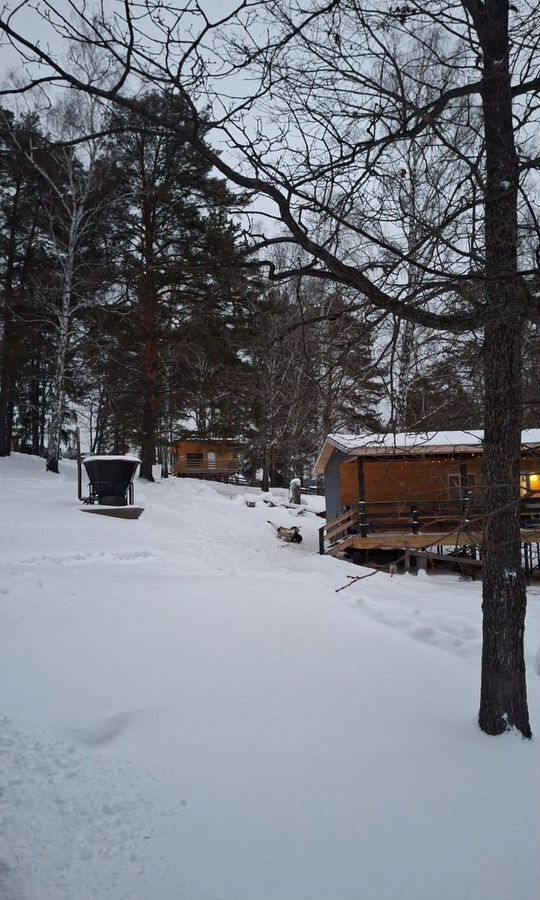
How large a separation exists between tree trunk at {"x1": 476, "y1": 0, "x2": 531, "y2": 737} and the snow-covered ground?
34 centimetres

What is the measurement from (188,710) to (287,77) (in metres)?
4.58

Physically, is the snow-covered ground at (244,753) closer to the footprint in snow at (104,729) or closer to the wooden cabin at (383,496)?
the footprint in snow at (104,729)

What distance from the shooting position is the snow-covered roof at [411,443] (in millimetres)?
5191

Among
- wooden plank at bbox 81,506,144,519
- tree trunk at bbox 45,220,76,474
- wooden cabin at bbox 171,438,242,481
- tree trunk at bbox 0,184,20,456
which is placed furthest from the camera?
wooden cabin at bbox 171,438,242,481

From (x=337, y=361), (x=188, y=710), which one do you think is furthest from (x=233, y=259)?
(x=188, y=710)

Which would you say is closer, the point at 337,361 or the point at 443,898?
the point at 443,898

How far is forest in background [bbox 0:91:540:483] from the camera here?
13.8 feet

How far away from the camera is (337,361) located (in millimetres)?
4312

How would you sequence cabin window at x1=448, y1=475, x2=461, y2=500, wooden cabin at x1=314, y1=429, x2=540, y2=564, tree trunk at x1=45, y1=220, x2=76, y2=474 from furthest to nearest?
tree trunk at x1=45, y1=220, x2=76, y2=474
wooden cabin at x1=314, y1=429, x2=540, y2=564
cabin window at x1=448, y1=475, x2=461, y2=500

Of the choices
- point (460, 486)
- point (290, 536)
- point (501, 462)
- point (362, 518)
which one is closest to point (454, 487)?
point (460, 486)

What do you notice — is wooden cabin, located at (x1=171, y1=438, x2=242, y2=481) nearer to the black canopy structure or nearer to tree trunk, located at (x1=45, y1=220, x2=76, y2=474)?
tree trunk, located at (x1=45, y1=220, x2=76, y2=474)

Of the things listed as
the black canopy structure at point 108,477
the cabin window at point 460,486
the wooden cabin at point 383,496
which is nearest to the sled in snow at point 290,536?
the wooden cabin at point 383,496

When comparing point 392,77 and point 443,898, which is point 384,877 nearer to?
point 443,898

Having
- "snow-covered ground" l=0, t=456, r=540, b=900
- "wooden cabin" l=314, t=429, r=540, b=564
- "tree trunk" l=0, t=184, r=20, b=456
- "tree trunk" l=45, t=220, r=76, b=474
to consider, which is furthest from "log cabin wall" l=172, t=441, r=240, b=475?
"snow-covered ground" l=0, t=456, r=540, b=900
